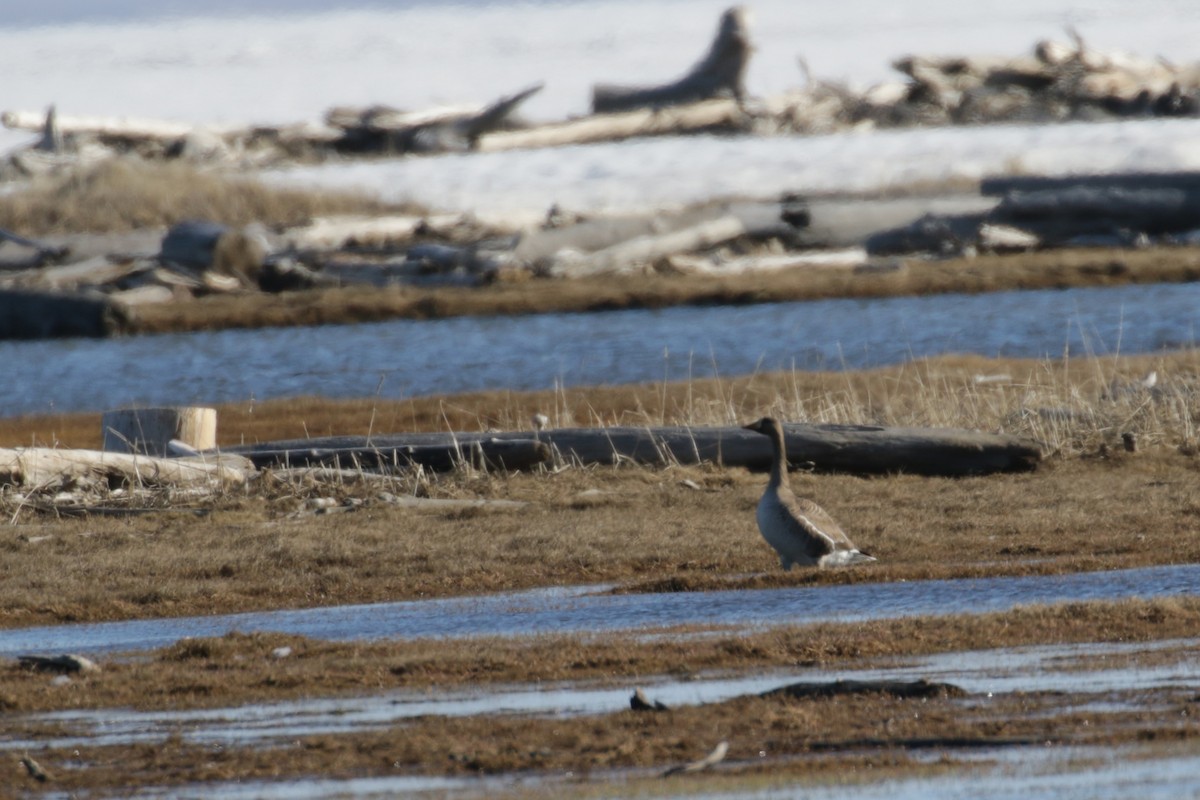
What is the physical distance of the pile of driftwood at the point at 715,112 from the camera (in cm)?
4503

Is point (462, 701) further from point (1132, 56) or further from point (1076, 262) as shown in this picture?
point (1132, 56)

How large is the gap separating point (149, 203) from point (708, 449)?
81.6 ft

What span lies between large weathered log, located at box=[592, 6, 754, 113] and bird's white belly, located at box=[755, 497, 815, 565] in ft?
124

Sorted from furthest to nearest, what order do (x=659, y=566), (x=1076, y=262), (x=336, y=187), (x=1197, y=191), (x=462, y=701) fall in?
(x=336, y=187) → (x=1197, y=191) → (x=1076, y=262) → (x=659, y=566) → (x=462, y=701)

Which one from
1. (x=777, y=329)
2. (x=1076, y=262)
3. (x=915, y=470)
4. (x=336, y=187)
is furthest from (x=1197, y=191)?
(x=915, y=470)

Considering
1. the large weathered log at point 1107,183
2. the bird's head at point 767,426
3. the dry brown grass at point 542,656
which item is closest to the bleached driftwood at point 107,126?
the large weathered log at point 1107,183

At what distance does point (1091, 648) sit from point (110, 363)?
18.8 m

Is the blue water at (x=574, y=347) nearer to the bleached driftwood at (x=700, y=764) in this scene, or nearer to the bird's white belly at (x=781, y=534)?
the bird's white belly at (x=781, y=534)

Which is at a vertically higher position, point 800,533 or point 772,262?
point 800,533

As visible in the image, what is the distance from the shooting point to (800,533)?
31.0 feet

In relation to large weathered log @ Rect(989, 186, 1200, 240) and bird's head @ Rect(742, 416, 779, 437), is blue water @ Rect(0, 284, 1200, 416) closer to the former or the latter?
large weathered log @ Rect(989, 186, 1200, 240)

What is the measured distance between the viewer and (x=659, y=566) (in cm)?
1029

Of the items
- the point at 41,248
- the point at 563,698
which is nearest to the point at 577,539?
the point at 563,698

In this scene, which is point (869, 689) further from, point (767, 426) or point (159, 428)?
point (159, 428)
